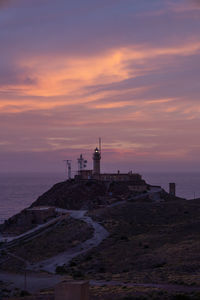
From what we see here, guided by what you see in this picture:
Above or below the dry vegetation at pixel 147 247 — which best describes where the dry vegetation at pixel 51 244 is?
below

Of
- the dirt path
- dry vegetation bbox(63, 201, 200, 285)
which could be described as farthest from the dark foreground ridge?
the dirt path

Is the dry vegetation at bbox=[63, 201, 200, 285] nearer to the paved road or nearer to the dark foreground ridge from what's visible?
the dark foreground ridge

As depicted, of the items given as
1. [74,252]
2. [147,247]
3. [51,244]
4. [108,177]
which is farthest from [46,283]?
[108,177]

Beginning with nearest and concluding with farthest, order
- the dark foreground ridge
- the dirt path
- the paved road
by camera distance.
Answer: the paved road
the dark foreground ridge
the dirt path

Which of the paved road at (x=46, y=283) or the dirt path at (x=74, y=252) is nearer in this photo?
the paved road at (x=46, y=283)

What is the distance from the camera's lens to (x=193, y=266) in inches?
1137

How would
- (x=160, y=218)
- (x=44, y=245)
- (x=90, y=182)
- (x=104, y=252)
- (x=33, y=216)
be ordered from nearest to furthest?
(x=104, y=252)
(x=44, y=245)
(x=160, y=218)
(x=33, y=216)
(x=90, y=182)

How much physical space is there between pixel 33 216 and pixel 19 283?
3645 centimetres

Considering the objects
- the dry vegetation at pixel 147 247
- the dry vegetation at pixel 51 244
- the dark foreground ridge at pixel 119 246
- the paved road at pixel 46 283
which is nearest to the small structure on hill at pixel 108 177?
the dark foreground ridge at pixel 119 246

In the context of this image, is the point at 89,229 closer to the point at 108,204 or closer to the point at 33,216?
the point at 33,216

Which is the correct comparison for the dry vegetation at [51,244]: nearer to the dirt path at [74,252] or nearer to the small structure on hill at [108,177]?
the dirt path at [74,252]

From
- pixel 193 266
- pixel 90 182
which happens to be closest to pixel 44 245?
pixel 193 266

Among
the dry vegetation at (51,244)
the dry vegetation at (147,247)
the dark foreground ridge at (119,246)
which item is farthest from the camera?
the dry vegetation at (51,244)

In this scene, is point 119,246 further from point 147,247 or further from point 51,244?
point 51,244
